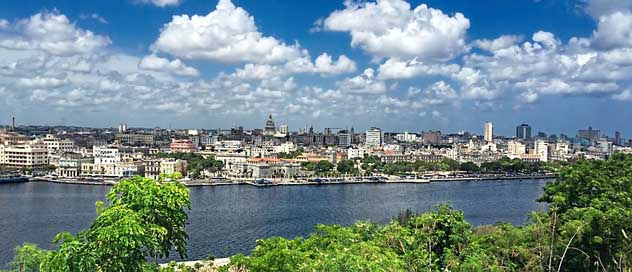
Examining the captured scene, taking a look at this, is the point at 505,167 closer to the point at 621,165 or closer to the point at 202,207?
the point at 202,207

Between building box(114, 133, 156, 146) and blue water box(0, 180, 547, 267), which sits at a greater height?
building box(114, 133, 156, 146)

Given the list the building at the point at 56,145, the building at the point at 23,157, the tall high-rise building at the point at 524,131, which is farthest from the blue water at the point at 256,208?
the tall high-rise building at the point at 524,131

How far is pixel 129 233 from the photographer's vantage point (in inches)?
143

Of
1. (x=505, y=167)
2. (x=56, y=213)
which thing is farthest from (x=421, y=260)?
(x=505, y=167)

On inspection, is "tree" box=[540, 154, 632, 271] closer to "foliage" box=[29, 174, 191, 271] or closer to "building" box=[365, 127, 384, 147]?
"foliage" box=[29, 174, 191, 271]

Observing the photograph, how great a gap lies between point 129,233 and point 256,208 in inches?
609

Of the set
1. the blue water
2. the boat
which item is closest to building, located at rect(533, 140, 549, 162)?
the blue water

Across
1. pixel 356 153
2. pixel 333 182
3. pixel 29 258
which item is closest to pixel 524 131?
pixel 356 153

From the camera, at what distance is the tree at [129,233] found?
3674mm

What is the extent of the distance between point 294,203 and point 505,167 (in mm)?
22627

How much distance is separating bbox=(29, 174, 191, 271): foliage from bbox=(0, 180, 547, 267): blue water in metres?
7.12

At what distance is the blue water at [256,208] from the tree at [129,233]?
7.13m

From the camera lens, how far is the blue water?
43.9 ft

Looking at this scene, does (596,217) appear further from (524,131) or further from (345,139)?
(524,131)
